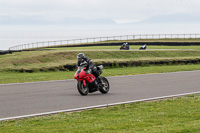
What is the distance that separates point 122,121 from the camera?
318 inches

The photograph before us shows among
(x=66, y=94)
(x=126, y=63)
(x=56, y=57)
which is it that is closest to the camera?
(x=66, y=94)

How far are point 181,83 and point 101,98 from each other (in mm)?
5627

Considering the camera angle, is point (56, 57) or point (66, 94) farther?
point (56, 57)

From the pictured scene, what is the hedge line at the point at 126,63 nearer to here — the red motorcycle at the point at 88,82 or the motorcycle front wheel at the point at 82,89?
the red motorcycle at the point at 88,82

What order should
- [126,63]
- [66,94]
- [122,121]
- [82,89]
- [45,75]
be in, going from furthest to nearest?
[126,63]
[45,75]
[66,94]
[82,89]
[122,121]

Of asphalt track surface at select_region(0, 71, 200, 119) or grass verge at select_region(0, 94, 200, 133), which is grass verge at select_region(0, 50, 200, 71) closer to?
asphalt track surface at select_region(0, 71, 200, 119)

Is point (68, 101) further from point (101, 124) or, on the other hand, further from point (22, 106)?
point (101, 124)

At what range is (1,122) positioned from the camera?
844 cm

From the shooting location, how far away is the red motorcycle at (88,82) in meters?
12.8

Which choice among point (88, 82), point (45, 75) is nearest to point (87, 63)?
point (88, 82)

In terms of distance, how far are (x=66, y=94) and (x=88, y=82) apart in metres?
0.92

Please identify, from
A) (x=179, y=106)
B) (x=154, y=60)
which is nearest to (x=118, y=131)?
(x=179, y=106)

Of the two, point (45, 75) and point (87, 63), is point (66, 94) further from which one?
point (45, 75)

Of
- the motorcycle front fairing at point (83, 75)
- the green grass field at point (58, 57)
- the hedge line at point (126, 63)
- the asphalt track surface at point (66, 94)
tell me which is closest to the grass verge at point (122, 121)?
the asphalt track surface at point (66, 94)
